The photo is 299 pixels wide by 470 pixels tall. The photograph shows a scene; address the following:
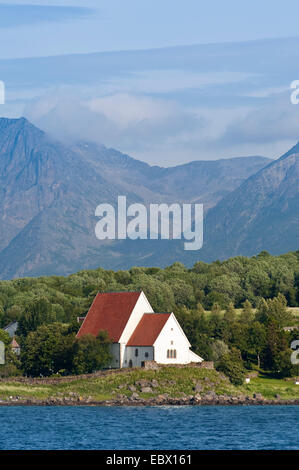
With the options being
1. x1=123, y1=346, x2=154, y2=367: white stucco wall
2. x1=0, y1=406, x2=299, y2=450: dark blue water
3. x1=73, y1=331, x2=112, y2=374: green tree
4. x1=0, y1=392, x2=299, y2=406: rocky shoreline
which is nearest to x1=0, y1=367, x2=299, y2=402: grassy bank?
x1=0, y1=392, x2=299, y2=406: rocky shoreline

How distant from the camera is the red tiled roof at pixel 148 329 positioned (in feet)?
298

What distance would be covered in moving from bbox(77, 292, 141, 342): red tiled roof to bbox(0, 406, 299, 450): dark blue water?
1350 centimetres

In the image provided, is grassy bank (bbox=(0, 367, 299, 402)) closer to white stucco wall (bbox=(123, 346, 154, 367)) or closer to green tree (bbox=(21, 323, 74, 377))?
white stucco wall (bbox=(123, 346, 154, 367))

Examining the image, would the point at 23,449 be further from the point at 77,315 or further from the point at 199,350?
the point at 77,315

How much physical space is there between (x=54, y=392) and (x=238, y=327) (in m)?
24.7

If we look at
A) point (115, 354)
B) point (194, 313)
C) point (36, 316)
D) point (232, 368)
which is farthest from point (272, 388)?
point (36, 316)

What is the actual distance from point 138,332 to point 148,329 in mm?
978

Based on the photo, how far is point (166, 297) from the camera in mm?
137625

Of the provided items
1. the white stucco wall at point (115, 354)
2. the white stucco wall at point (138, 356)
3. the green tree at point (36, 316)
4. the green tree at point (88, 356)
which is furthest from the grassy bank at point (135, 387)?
the green tree at point (36, 316)

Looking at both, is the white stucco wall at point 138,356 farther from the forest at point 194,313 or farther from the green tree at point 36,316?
the green tree at point 36,316

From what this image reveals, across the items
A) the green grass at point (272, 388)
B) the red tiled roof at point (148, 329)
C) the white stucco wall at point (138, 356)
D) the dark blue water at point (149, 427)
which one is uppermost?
the red tiled roof at point (148, 329)

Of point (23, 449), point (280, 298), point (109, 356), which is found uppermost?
point (280, 298)

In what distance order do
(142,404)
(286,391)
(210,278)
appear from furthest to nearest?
(210,278) → (286,391) → (142,404)
